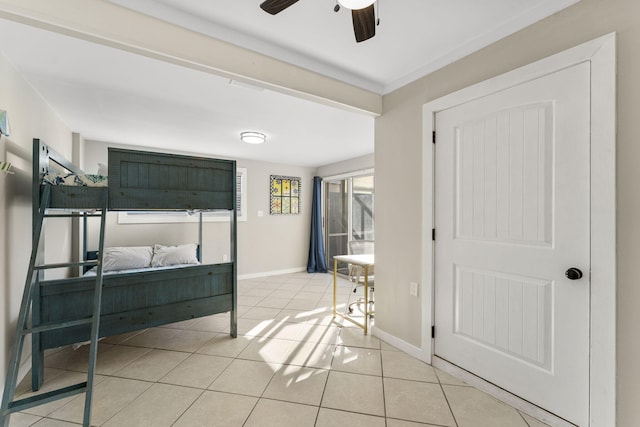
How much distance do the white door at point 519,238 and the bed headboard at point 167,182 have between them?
1989 mm

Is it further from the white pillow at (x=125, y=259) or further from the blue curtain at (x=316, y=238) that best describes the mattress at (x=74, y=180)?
the blue curtain at (x=316, y=238)

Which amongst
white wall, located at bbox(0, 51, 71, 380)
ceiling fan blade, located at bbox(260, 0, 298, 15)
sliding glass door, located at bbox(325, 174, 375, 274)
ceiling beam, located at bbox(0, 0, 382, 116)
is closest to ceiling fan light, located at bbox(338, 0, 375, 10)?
ceiling fan blade, located at bbox(260, 0, 298, 15)

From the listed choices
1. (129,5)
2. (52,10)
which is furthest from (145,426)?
(129,5)

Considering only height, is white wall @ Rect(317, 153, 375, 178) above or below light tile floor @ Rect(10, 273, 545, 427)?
above

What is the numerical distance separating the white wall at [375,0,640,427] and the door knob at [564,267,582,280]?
0.48 ft

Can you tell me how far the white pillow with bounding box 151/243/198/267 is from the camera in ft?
12.4

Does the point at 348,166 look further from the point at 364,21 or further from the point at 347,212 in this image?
the point at 364,21

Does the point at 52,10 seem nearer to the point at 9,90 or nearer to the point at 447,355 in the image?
the point at 9,90

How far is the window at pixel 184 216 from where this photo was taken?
423 centimetres

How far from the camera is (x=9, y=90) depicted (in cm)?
194

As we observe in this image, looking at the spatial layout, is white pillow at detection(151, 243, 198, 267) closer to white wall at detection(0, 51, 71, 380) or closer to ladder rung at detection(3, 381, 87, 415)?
white wall at detection(0, 51, 71, 380)

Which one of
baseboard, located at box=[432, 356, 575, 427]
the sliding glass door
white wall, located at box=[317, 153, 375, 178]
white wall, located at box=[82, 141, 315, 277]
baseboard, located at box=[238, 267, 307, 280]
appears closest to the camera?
baseboard, located at box=[432, 356, 575, 427]

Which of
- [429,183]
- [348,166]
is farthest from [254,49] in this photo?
[348,166]

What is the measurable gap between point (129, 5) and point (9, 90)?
1234 mm
